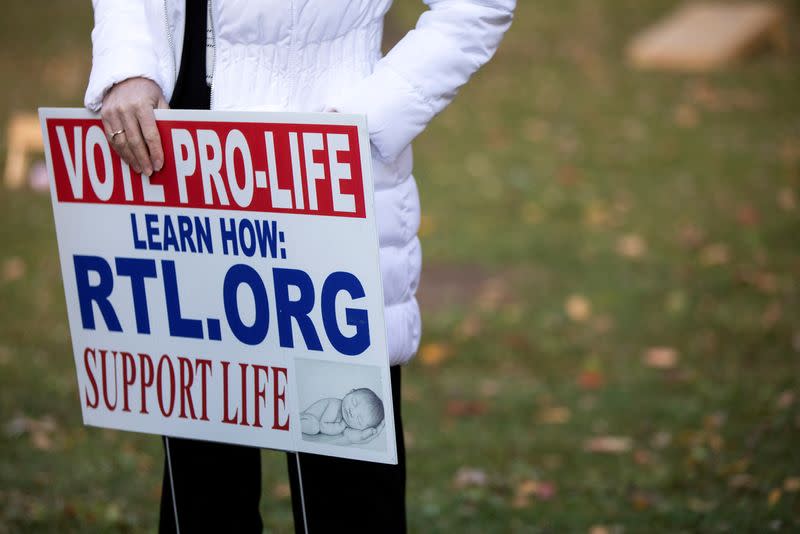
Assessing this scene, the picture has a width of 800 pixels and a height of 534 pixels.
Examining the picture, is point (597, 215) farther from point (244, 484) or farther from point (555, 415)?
point (244, 484)

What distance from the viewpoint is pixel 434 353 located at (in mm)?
5816

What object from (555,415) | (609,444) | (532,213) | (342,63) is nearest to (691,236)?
(532,213)

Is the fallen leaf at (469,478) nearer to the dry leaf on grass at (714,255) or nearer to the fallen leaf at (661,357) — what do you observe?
the fallen leaf at (661,357)

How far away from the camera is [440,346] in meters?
5.90

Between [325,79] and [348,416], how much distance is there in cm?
65

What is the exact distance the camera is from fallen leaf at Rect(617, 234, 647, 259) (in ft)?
23.4

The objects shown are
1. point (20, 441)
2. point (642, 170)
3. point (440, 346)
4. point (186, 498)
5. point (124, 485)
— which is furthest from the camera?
point (642, 170)

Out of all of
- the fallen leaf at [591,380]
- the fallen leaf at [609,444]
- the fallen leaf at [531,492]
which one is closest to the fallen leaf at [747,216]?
the fallen leaf at [591,380]

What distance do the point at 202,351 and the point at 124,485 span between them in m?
2.23

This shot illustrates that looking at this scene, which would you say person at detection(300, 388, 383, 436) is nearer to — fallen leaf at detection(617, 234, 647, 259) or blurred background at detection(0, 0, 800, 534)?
blurred background at detection(0, 0, 800, 534)

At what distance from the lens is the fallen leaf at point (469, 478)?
422cm

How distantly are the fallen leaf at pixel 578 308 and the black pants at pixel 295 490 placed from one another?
3897 millimetres

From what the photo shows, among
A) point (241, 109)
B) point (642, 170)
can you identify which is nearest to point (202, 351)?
point (241, 109)

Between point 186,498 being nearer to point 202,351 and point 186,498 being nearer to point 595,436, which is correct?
point 202,351
